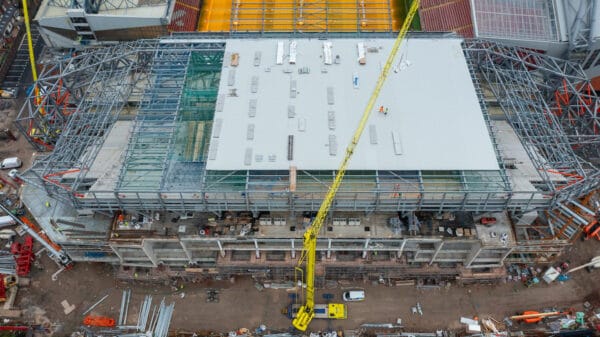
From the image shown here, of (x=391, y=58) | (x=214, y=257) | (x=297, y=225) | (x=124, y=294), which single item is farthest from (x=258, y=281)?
(x=391, y=58)

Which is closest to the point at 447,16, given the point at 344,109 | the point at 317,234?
the point at 344,109

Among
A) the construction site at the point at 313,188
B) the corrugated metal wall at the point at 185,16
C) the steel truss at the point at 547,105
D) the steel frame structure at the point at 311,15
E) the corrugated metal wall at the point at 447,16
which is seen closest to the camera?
the construction site at the point at 313,188

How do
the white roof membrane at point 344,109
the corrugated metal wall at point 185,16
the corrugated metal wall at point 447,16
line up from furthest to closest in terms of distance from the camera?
the corrugated metal wall at point 185,16, the corrugated metal wall at point 447,16, the white roof membrane at point 344,109

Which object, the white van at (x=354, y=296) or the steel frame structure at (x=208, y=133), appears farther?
the white van at (x=354, y=296)

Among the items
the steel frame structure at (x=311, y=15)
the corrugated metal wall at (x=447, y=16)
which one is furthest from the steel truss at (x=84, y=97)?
the corrugated metal wall at (x=447, y=16)

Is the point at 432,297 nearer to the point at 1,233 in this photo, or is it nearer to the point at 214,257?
Result: the point at 214,257

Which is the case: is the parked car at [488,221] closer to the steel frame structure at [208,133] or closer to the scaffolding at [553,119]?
the steel frame structure at [208,133]
